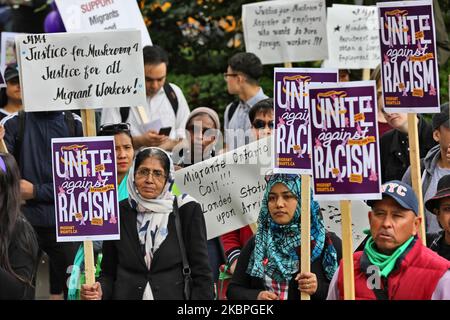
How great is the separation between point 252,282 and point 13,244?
1455mm

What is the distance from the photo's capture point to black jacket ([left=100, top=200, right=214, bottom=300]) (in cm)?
756

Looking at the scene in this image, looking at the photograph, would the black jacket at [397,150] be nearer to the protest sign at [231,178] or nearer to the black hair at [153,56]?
the protest sign at [231,178]

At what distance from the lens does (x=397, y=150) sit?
368 inches

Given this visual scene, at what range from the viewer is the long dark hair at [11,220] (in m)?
6.86

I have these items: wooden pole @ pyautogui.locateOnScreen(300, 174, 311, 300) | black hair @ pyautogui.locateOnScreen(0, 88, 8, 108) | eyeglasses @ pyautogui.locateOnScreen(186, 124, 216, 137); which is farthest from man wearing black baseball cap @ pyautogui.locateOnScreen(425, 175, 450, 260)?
black hair @ pyautogui.locateOnScreen(0, 88, 8, 108)

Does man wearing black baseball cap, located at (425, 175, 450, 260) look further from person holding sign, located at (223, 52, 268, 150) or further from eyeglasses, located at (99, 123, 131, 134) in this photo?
person holding sign, located at (223, 52, 268, 150)

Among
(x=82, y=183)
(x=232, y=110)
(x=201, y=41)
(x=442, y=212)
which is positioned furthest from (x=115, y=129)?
(x=201, y=41)

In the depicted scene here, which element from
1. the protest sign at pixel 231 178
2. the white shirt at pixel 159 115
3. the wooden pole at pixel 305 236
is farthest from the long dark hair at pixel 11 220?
the white shirt at pixel 159 115

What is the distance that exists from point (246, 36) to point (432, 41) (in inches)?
161

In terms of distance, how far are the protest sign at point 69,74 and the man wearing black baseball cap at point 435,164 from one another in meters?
1.92

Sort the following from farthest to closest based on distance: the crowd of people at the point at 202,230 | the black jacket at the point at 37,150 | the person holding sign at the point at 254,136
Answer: the black jacket at the point at 37,150
the person holding sign at the point at 254,136
the crowd of people at the point at 202,230

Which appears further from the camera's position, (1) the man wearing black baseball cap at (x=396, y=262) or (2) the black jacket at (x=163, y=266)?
(2) the black jacket at (x=163, y=266)

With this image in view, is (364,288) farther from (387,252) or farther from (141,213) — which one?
(141,213)

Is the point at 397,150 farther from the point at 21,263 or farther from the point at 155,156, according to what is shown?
the point at 21,263
